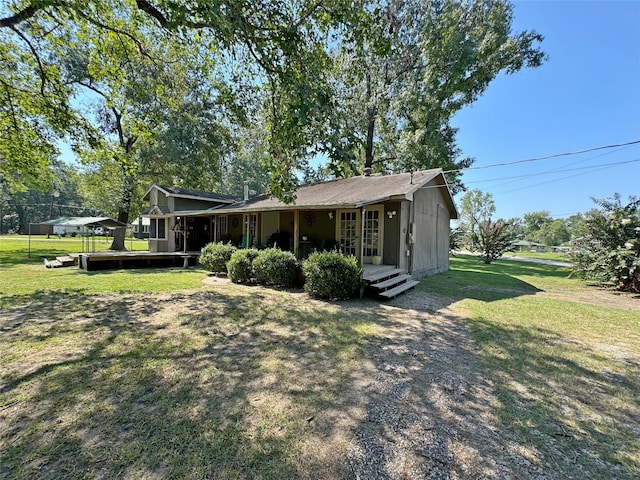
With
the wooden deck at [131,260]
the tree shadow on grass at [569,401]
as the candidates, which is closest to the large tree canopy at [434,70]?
the wooden deck at [131,260]

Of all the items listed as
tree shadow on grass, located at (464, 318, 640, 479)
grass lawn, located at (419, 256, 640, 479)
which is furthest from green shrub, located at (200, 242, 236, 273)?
tree shadow on grass, located at (464, 318, 640, 479)

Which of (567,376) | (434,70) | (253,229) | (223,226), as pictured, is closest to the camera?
(567,376)

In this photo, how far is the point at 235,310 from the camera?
6.18m

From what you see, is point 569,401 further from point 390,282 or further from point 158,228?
point 158,228

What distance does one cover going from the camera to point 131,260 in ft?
43.0

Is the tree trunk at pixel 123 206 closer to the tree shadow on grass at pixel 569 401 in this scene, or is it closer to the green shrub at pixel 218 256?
the green shrub at pixel 218 256

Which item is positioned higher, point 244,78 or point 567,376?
point 244,78

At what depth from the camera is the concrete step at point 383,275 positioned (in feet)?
24.8

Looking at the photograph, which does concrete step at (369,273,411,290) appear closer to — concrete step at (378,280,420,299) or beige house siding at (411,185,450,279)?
concrete step at (378,280,420,299)

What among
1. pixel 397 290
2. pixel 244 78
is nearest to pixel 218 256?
pixel 244 78

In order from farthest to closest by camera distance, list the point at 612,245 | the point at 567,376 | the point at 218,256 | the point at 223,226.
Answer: the point at 223,226
the point at 218,256
the point at 612,245
the point at 567,376

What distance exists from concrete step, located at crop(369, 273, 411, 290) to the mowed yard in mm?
1293

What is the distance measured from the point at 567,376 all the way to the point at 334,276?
457 centimetres

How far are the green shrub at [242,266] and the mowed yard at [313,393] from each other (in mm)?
3114
